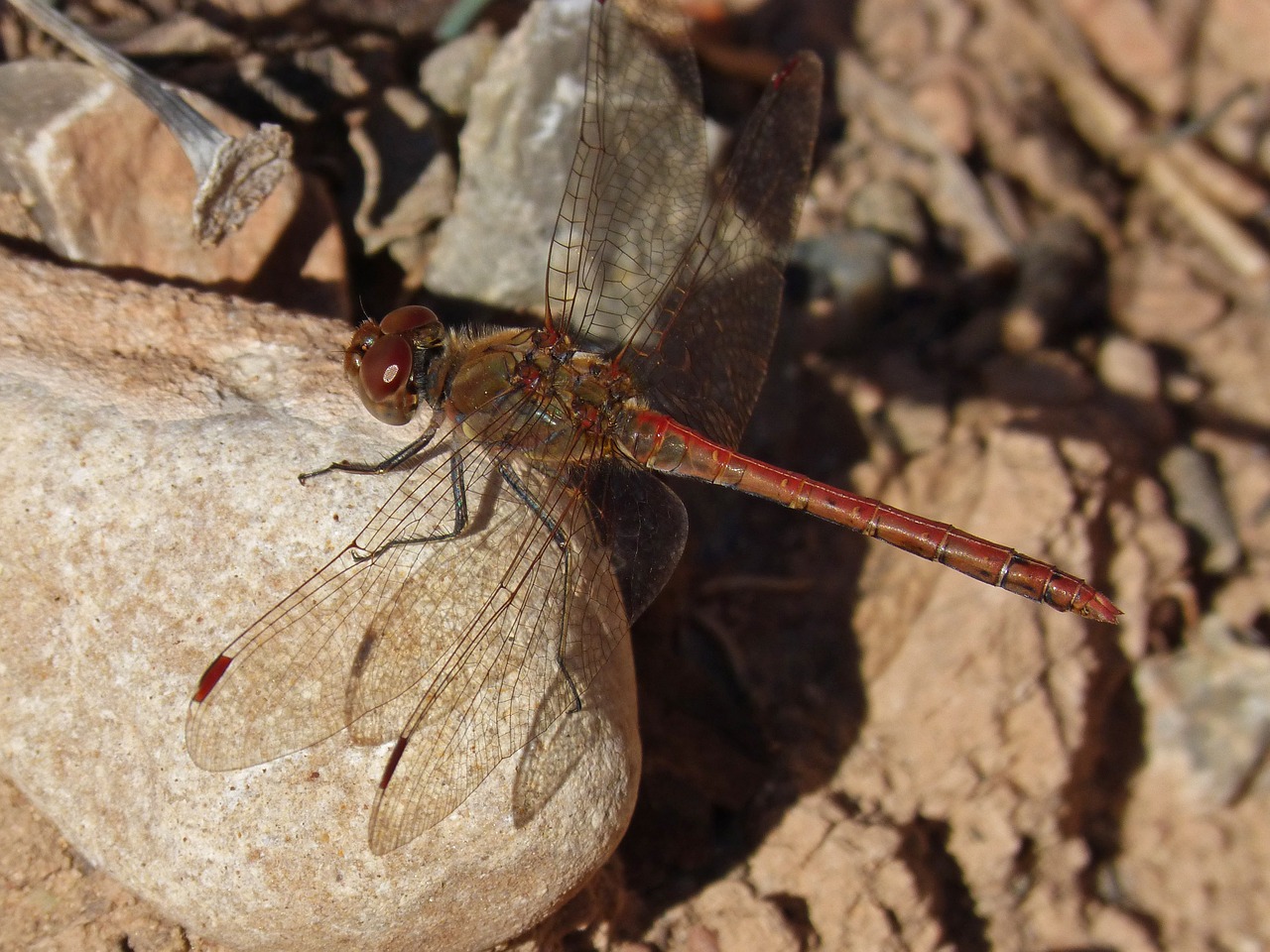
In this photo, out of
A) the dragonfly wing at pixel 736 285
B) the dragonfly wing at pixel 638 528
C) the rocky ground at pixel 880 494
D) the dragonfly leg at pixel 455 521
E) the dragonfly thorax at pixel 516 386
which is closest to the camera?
the dragonfly leg at pixel 455 521

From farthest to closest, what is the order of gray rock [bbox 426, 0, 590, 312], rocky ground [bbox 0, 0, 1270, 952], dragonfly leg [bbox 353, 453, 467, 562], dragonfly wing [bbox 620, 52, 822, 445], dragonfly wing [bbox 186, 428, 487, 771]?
gray rock [bbox 426, 0, 590, 312] → dragonfly wing [bbox 620, 52, 822, 445] → rocky ground [bbox 0, 0, 1270, 952] → dragonfly leg [bbox 353, 453, 467, 562] → dragonfly wing [bbox 186, 428, 487, 771]

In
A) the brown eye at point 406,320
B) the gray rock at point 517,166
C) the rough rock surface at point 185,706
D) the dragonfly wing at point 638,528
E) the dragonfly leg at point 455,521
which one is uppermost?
the gray rock at point 517,166

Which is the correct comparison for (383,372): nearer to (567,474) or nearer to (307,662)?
(567,474)

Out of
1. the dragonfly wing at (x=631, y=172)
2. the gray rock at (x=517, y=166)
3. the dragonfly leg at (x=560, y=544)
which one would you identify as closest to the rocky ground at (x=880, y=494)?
the gray rock at (x=517, y=166)

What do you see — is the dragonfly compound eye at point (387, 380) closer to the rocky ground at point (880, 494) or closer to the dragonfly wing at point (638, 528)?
the rocky ground at point (880, 494)

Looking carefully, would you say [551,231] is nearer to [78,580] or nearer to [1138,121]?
[78,580]

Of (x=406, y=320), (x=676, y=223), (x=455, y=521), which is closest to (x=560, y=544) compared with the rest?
(x=455, y=521)

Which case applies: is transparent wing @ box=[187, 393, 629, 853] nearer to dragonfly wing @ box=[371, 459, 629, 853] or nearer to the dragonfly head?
dragonfly wing @ box=[371, 459, 629, 853]

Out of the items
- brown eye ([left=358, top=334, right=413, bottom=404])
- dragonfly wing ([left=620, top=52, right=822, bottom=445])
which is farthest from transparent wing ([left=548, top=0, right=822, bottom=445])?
brown eye ([left=358, top=334, right=413, bottom=404])
